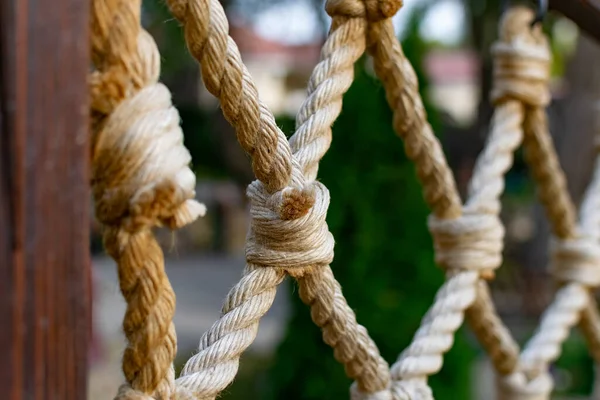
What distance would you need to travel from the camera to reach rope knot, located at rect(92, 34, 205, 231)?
1.22 feet

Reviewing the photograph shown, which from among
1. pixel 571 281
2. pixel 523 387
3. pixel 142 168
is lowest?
pixel 523 387

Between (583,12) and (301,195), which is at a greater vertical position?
(583,12)

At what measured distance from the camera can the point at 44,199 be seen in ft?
1.07

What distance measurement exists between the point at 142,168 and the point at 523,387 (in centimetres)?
60

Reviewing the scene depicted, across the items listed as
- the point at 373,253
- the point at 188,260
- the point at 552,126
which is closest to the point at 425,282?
the point at 373,253

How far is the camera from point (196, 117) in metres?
4.67

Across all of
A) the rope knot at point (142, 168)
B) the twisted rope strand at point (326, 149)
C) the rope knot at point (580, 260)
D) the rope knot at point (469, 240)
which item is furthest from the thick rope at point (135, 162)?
the rope knot at point (580, 260)

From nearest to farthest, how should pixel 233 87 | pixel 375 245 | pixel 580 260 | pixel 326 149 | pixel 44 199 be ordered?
pixel 44 199
pixel 233 87
pixel 326 149
pixel 580 260
pixel 375 245

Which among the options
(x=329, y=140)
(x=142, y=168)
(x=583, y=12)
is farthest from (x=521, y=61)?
(x=142, y=168)

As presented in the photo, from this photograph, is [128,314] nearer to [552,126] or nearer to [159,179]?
[159,179]

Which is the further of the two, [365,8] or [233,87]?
[365,8]

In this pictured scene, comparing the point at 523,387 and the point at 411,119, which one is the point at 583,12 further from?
the point at 523,387

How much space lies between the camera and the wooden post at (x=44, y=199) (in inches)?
12.4

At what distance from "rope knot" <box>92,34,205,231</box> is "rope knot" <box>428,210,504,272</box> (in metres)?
0.38
